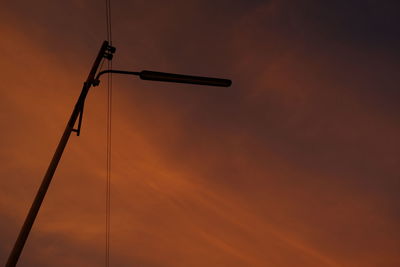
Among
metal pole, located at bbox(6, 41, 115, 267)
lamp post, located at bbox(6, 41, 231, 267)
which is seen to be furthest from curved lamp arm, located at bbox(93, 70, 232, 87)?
metal pole, located at bbox(6, 41, 115, 267)

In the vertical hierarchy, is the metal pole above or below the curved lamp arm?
below

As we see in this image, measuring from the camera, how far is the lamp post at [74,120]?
17.3 feet

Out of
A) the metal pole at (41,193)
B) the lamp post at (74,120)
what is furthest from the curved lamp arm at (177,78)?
the metal pole at (41,193)

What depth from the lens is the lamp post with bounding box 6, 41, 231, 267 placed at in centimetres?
526

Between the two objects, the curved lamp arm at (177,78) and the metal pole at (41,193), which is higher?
the curved lamp arm at (177,78)

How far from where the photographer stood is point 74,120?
6.69 metres

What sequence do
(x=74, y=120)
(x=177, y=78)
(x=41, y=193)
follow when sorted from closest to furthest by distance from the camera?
(x=41, y=193)
(x=74, y=120)
(x=177, y=78)

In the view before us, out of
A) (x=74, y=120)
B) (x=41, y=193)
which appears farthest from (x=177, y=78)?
(x=41, y=193)

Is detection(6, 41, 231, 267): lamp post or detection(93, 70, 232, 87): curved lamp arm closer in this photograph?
detection(6, 41, 231, 267): lamp post

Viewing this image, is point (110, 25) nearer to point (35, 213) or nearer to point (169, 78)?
point (169, 78)

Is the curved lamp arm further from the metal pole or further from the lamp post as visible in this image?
the metal pole

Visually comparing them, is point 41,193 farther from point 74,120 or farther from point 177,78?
point 177,78

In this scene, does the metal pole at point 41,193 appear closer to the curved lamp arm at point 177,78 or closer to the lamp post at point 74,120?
the lamp post at point 74,120

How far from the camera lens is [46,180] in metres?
5.80
